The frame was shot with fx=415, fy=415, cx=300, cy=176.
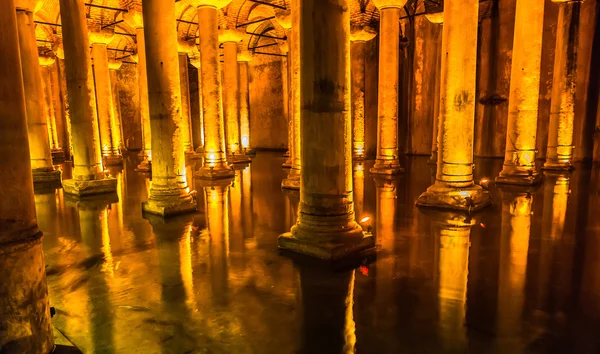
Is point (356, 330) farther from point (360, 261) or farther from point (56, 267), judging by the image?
point (56, 267)

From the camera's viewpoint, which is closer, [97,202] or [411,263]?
[411,263]

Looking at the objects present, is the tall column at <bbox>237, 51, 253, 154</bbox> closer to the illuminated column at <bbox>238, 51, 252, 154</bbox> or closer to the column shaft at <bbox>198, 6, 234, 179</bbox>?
the illuminated column at <bbox>238, 51, 252, 154</bbox>

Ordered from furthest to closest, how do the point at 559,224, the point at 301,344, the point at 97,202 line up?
1. the point at 97,202
2. the point at 559,224
3. the point at 301,344

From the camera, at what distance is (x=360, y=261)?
4926 mm

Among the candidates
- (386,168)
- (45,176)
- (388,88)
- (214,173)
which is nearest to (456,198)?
(386,168)

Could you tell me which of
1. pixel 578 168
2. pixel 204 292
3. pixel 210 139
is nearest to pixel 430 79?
pixel 578 168

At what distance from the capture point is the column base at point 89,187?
9.59 metres

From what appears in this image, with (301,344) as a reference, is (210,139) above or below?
above

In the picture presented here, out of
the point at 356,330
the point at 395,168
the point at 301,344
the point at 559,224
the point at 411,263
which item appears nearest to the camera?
the point at 301,344

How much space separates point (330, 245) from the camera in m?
4.96

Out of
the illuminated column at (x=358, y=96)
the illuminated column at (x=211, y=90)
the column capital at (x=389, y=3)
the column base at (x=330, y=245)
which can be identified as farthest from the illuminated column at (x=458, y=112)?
the illuminated column at (x=358, y=96)

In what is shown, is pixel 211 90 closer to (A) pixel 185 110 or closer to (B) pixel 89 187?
(B) pixel 89 187

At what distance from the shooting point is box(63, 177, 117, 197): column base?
9.59 metres

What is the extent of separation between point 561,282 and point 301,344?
2.83 meters
